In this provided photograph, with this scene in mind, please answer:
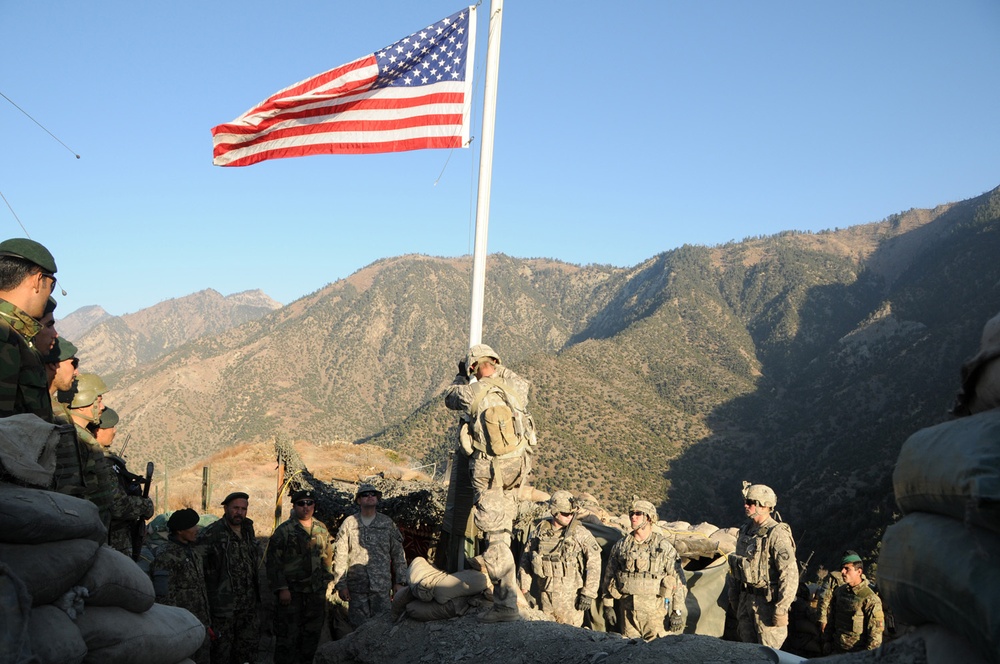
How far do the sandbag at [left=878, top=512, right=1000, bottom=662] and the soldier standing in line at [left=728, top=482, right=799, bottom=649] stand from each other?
16.2 feet

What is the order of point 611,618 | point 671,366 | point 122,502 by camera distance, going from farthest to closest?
point 671,366 < point 611,618 < point 122,502

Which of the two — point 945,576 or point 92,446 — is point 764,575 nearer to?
point 945,576

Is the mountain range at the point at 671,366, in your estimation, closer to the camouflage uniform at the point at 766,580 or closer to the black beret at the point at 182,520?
the camouflage uniform at the point at 766,580

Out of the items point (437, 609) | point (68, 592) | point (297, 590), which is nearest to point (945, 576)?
point (68, 592)

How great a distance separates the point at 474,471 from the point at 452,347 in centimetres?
10698

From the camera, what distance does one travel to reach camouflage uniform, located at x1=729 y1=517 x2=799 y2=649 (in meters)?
6.94

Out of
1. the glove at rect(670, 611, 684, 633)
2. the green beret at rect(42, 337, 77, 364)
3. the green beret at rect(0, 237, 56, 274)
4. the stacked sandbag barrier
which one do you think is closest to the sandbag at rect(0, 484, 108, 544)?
the green beret at rect(0, 237, 56, 274)

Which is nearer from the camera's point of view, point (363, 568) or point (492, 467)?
point (492, 467)

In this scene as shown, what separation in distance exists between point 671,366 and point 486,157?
54.1 meters

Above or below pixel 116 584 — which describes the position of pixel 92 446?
above

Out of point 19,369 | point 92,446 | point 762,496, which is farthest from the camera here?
point 762,496

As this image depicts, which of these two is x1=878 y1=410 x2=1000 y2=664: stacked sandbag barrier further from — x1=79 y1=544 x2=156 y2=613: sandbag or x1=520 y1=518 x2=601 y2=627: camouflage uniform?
x1=520 y1=518 x2=601 y2=627: camouflage uniform

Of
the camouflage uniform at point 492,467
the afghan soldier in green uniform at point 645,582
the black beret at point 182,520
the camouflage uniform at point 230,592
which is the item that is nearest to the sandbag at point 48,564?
the black beret at point 182,520

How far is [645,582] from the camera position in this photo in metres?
7.37
